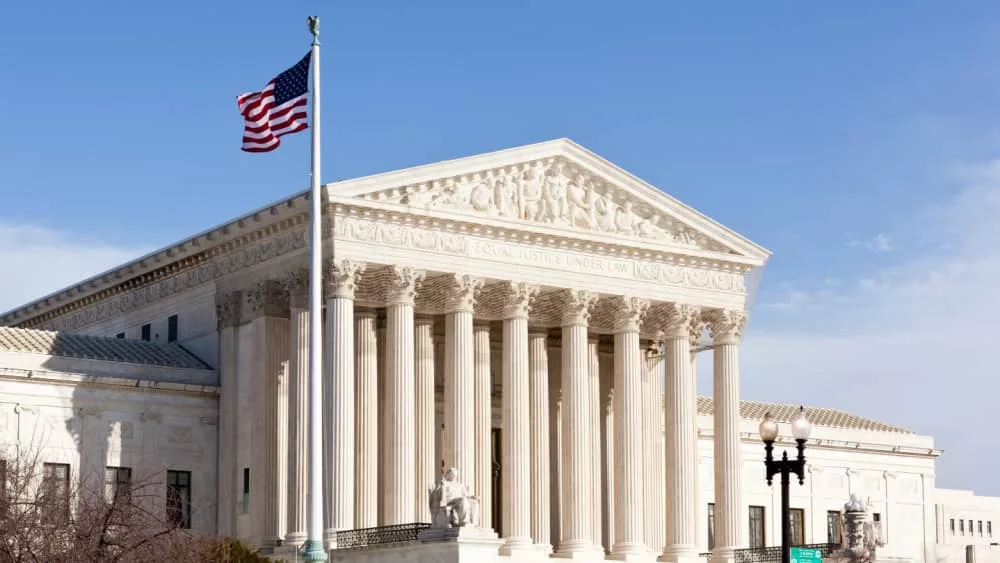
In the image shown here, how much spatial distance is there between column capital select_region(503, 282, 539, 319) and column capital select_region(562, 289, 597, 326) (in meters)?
1.85

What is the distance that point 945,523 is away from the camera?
396ft

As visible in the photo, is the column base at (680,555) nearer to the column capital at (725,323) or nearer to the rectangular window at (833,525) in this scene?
the column capital at (725,323)

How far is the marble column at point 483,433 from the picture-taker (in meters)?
71.2

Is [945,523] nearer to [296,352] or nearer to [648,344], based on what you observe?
[648,344]

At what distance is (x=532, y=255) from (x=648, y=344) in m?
10.6

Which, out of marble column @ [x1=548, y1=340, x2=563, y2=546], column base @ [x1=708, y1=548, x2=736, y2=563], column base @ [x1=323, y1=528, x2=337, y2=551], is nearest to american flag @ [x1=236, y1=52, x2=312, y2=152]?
column base @ [x1=323, y1=528, x2=337, y2=551]

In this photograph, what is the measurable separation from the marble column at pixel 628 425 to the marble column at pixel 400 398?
366 inches

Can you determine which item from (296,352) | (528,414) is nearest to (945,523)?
(528,414)

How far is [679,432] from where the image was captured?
2948 inches

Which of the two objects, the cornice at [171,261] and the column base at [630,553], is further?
the column base at [630,553]

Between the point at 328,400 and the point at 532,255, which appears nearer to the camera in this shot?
the point at 328,400

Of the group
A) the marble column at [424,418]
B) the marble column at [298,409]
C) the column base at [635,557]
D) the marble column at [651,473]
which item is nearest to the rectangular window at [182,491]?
the marble column at [298,409]

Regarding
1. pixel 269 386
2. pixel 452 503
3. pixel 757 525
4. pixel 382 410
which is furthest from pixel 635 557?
pixel 757 525

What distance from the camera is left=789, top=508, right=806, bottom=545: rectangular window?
93438 millimetres
